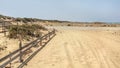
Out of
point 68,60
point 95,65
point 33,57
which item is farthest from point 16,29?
point 95,65

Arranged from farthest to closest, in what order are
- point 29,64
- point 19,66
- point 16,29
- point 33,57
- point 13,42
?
point 16,29 → point 13,42 → point 33,57 → point 29,64 → point 19,66

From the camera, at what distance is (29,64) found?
640 inches

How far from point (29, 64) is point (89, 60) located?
365 centimetres

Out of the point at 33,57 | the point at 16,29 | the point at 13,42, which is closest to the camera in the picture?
the point at 33,57

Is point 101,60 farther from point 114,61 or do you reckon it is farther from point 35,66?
point 35,66

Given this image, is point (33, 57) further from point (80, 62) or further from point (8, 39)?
point (8, 39)

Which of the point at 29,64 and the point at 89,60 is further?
the point at 89,60

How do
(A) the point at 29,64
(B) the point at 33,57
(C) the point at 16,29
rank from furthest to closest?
(C) the point at 16,29 → (B) the point at 33,57 → (A) the point at 29,64

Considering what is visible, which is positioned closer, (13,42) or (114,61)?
(114,61)

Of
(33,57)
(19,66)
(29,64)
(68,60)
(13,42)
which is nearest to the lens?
(19,66)

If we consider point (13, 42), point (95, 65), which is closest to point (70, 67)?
point (95, 65)

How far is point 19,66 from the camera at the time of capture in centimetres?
1504

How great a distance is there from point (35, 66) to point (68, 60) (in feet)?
8.32

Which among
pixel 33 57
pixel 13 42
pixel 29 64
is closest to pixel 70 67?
pixel 29 64
